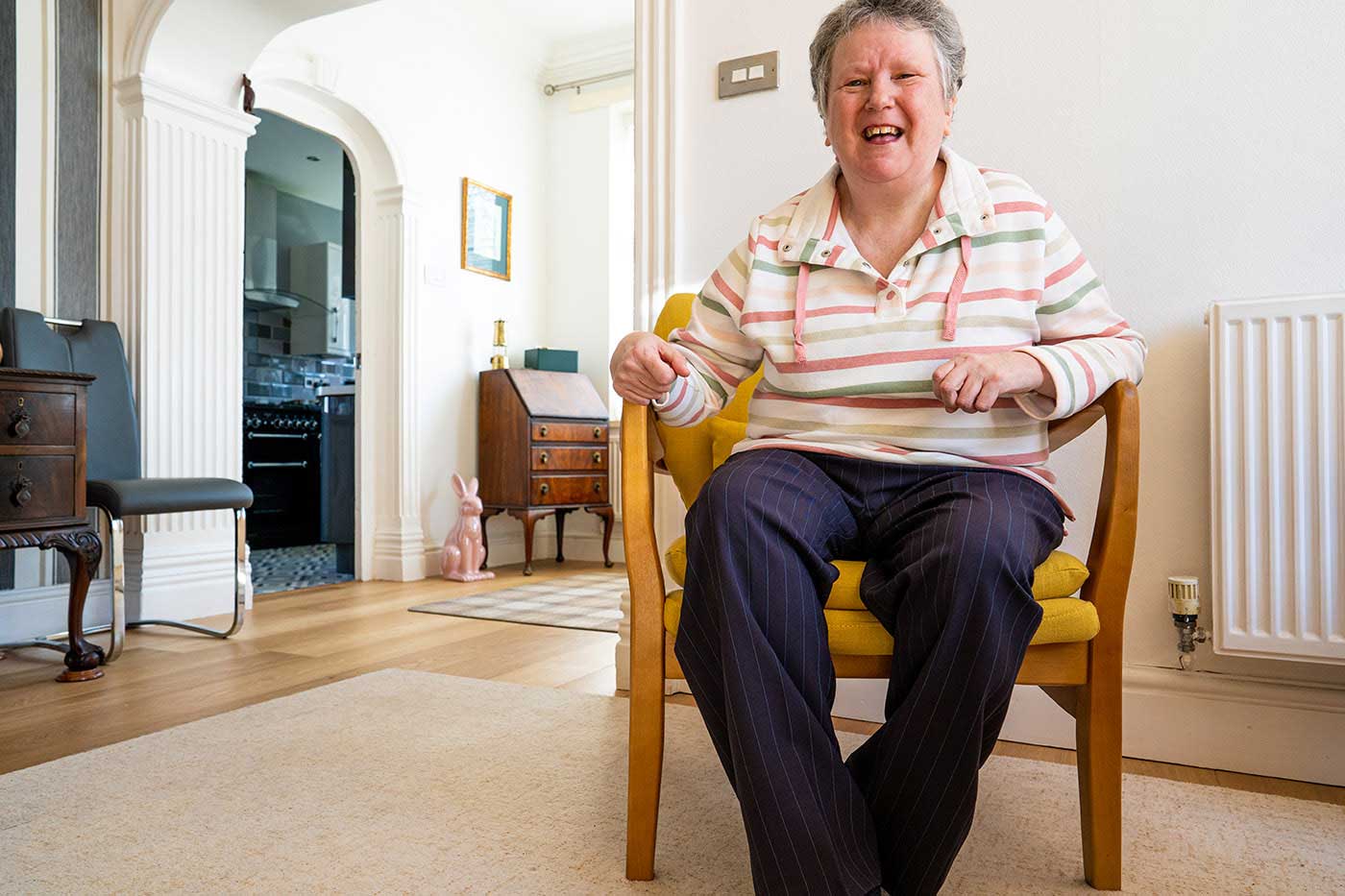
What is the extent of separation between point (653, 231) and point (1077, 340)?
1.21 meters

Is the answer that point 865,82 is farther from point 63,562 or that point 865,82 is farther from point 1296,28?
point 63,562

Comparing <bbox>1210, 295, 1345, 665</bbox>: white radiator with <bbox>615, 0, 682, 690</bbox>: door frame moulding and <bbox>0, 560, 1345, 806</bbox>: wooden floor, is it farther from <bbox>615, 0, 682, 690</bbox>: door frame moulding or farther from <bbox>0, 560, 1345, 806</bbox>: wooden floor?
<bbox>615, 0, 682, 690</bbox>: door frame moulding

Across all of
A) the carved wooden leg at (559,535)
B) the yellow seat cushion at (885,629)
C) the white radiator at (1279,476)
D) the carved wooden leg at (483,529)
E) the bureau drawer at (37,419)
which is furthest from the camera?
the carved wooden leg at (559,535)

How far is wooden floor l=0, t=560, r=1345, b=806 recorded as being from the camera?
1.64 meters

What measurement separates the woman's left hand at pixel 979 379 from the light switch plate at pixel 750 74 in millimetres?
1214

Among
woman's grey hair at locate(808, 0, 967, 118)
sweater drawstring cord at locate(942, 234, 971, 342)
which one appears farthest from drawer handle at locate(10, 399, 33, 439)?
sweater drawstring cord at locate(942, 234, 971, 342)

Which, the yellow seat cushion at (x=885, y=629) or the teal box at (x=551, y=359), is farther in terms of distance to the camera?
the teal box at (x=551, y=359)

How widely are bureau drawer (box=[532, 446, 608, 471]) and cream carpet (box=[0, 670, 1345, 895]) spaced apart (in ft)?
8.25

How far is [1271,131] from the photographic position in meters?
1.53

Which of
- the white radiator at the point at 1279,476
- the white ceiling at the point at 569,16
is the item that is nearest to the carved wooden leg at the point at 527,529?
the white ceiling at the point at 569,16

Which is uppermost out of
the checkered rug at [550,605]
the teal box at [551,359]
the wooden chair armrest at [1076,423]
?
the teal box at [551,359]

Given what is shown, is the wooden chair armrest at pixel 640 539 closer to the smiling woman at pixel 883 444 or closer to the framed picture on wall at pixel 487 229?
the smiling woman at pixel 883 444

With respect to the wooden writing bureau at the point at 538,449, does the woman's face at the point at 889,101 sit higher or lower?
higher

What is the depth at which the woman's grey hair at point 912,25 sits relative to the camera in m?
1.11
